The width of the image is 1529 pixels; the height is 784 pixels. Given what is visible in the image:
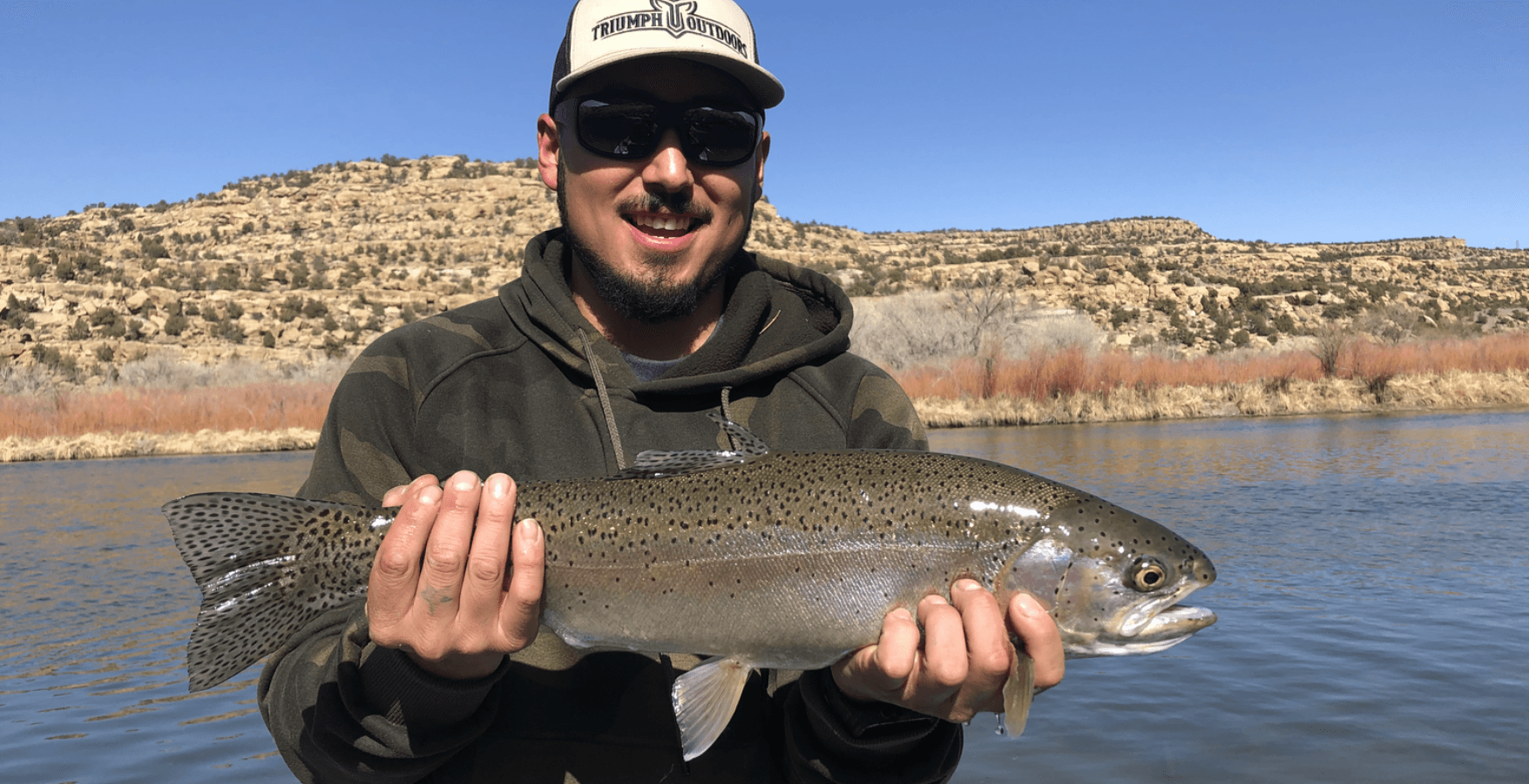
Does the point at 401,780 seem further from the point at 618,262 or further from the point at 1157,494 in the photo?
the point at 1157,494

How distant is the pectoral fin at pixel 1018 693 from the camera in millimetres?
2520

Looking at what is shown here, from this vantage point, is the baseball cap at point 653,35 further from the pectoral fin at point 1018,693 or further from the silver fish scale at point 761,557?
the pectoral fin at point 1018,693

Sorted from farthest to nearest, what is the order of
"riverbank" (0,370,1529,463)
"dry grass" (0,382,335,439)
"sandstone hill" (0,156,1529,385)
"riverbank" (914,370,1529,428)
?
"sandstone hill" (0,156,1529,385), "riverbank" (914,370,1529,428), "dry grass" (0,382,335,439), "riverbank" (0,370,1529,463)

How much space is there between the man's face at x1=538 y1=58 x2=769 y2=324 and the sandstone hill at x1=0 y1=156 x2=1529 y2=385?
134ft

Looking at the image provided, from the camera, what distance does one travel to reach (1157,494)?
1484cm

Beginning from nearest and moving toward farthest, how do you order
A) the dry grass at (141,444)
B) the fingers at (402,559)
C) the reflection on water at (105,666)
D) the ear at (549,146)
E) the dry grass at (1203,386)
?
the fingers at (402,559) < the ear at (549,146) < the reflection on water at (105,666) < the dry grass at (141,444) < the dry grass at (1203,386)

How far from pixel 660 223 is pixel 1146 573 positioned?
176 cm

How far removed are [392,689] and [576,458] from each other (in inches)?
33.8

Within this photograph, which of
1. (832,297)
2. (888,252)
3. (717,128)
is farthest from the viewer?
(888,252)

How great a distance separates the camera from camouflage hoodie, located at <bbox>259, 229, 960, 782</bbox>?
256cm

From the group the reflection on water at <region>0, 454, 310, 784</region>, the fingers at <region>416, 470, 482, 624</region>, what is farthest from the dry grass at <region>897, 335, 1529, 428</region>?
the fingers at <region>416, 470, 482, 624</region>

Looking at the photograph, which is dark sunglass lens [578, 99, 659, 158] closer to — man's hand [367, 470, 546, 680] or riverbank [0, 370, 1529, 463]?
man's hand [367, 470, 546, 680]

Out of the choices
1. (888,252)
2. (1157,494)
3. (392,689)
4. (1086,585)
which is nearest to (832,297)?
(1086,585)

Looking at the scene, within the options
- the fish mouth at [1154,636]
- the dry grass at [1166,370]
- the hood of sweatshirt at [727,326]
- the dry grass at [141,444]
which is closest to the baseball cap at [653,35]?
the hood of sweatshirt at [727,326]
